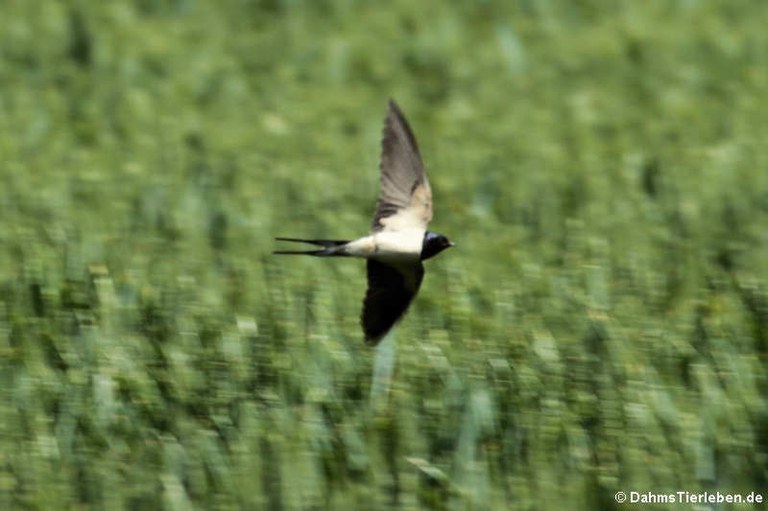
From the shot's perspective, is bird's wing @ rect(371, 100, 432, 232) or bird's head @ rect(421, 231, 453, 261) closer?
bird's head @ rect(421, 231, 453, 261)

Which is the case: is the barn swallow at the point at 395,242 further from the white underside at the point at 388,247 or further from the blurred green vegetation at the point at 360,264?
the blurred green vegetation at the point at 360,264

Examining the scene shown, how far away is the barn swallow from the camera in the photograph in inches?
183

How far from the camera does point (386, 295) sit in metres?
4.69

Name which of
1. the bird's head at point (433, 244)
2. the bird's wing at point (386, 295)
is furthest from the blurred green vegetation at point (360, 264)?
the bird's head at point (433, 244)

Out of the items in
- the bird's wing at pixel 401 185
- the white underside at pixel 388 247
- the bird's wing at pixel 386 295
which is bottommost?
the bird's wing at pixel 386 295

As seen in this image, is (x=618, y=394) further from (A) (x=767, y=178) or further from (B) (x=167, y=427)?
(A) (x=767, y=178)

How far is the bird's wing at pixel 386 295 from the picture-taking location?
460 cm

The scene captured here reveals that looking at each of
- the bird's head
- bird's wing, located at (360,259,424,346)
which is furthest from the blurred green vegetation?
the bird's head

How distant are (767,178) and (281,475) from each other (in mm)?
3216

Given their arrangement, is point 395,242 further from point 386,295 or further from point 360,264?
point 360,264

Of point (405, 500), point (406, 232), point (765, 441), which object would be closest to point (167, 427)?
point (405, 500)

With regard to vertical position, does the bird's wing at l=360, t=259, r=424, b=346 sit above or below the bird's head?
below

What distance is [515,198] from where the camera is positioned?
6.23 metres

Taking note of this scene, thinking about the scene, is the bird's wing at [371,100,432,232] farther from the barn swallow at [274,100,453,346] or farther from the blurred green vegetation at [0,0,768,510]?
the blurred green vegetation at [0,0,768,510]
